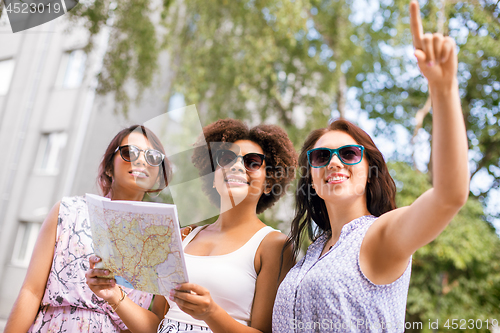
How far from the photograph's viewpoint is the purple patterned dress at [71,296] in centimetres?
172

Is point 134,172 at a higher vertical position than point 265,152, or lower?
lower

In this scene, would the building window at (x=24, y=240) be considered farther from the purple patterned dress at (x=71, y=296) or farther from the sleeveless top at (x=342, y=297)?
the sleeveless top at (x=342, y=297)

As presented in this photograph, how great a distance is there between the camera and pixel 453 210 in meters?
0.98

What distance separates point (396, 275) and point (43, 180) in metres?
10.8

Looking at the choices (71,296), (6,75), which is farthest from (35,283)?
(6,75)

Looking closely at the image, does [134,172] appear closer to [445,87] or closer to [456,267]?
[445,87]

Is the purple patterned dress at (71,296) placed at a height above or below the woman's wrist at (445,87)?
below

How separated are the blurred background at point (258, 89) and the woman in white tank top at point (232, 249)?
2.68 m

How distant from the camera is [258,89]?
7.34m

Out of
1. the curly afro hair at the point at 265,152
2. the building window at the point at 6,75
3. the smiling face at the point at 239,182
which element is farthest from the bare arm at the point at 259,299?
the building window at the point at 6,75

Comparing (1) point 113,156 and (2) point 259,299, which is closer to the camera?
(2) point 259,299

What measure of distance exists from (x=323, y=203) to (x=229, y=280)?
0.56 m

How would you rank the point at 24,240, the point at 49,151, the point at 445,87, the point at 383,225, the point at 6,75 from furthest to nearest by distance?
the point at 49,151, the point at 24,240, the point at 6,75, the point at 383,225, the point at 445,87

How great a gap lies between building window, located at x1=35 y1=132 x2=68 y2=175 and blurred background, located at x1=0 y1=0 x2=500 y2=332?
1.3 inches
